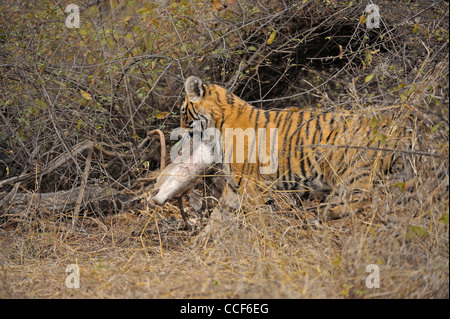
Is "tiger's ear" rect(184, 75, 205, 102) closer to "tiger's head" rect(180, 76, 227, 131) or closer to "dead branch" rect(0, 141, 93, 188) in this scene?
"tiger's head" rect(180, 76, 227, 131)

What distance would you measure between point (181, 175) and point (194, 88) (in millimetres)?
857

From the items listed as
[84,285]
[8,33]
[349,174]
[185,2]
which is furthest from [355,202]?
[8,33]

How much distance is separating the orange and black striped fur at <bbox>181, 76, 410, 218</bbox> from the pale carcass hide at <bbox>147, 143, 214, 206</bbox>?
0.22 meters

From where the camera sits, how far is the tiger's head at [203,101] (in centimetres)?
516

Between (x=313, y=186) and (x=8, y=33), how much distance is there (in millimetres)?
3626

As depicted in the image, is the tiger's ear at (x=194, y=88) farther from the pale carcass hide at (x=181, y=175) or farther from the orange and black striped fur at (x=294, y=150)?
the pale carcass hide at (x=181, y=175)

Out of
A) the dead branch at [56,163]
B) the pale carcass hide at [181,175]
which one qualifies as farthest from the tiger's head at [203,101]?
the dead branch at [56,163]

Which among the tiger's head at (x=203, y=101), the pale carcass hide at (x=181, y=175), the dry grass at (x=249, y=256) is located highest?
the tiger's head at (x=203, y=101)

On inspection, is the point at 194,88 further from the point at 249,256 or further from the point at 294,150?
the point at 249,256

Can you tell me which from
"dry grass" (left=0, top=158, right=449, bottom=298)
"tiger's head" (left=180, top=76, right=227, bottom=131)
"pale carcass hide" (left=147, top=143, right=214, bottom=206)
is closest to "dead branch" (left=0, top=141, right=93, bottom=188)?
"dry grass" (left=0, top=158, right=449, bottom=298)

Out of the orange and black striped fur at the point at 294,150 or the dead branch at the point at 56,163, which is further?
the dead branch at the point at 56,163

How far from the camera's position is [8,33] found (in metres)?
5.74

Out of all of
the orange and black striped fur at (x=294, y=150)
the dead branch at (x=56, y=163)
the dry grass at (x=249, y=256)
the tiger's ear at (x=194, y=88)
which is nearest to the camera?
the dry grass at (x=249, y=256)

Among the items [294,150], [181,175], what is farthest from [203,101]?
[294,150]
